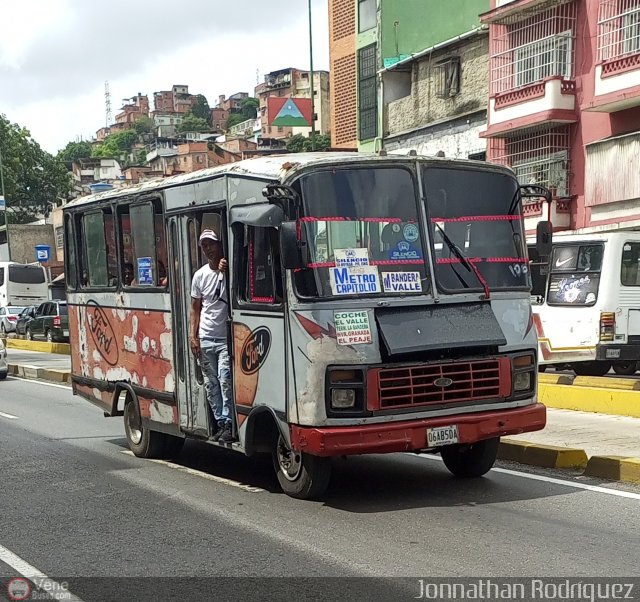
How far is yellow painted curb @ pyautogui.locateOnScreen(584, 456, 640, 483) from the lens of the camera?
27.4 feet

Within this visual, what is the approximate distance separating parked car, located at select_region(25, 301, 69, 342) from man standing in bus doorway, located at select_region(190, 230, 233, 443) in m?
27.6

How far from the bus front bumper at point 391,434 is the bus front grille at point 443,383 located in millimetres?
145

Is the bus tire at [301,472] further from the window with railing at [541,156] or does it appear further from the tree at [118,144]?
the tree at [118,144]

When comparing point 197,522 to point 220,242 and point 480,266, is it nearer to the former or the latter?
point 220,242

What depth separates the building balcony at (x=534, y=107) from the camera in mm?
25891

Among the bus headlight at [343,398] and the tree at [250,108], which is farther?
the tree at [250,108]

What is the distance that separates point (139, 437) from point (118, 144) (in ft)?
615

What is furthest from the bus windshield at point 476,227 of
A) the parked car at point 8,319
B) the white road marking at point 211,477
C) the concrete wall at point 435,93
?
the parked car at point 8,319

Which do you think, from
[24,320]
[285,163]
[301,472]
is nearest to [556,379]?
[301,472]

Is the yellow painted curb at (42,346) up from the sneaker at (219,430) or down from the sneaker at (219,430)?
down

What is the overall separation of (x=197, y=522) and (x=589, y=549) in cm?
277

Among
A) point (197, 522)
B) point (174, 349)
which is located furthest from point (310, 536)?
point (174, 349)

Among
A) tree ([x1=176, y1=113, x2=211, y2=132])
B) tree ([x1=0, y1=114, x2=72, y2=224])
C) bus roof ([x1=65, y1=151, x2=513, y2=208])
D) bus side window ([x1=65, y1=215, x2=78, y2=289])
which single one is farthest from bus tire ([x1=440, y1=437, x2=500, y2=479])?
tree ([x1=176, y1=113, x2=211, y2=132])

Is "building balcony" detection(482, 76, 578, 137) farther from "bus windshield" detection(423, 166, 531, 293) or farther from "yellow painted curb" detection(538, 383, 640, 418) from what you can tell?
"bus windshield" detection(423, 166, 531, 293)
